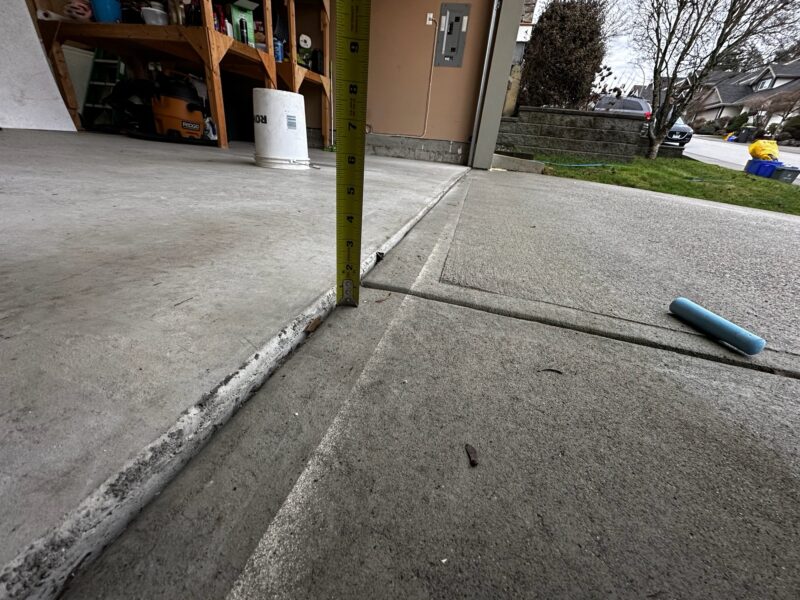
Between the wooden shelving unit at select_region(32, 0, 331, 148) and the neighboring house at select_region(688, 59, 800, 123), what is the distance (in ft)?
132

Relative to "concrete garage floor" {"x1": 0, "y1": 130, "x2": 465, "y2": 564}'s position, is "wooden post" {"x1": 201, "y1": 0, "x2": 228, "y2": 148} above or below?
above

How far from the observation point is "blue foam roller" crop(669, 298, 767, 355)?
0.96m

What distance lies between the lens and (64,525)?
41 centimetres

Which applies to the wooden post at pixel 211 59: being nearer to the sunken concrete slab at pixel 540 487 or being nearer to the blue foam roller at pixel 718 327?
the sunken concrete slab at pixel 540 487

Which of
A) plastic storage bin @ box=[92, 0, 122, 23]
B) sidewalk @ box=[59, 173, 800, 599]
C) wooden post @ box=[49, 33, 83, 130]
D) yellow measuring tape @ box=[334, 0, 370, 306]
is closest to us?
sidewalk @ box=[59, 173, 800, 599]

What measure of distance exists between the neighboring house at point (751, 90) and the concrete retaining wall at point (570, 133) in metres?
34.4

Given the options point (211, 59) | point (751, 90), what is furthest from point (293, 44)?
point (751, 90)

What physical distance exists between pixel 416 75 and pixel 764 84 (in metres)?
53.1

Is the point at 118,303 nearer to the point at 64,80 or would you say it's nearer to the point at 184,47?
the point at 184,47

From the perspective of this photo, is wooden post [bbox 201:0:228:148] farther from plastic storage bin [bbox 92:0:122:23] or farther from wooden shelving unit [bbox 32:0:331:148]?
plastic storage bin [bbox 92:0:122:23]

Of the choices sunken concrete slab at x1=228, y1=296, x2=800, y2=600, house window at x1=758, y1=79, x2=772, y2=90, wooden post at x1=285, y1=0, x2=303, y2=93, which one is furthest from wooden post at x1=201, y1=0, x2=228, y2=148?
house window at x1=758, y1=79, x2=772, y2=90

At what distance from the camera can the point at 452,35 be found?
4.90 meters

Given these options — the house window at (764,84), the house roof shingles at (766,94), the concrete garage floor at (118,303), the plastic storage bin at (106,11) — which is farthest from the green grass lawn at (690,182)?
the house window at (764,84)

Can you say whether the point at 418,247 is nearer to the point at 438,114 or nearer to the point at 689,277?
the point at 689,277
